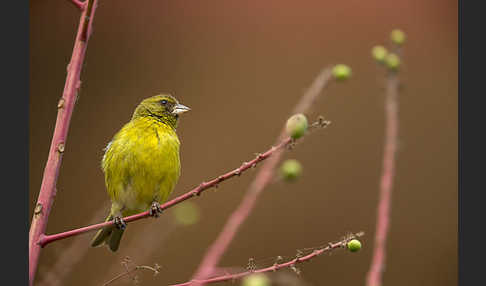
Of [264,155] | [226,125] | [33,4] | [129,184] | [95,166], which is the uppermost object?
[33,4]

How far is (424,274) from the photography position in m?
2.81

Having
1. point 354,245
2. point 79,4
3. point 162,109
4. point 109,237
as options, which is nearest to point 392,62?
point 354,245

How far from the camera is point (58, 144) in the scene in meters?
1.10

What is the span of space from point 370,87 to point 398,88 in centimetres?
149

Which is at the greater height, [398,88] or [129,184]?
[398,88]

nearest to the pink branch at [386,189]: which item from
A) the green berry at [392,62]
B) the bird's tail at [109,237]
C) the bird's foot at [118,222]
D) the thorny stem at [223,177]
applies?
the green berry at [392,62]

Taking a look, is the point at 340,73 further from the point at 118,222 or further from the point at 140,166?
the point at 140,166

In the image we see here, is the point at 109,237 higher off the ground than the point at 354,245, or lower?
higher

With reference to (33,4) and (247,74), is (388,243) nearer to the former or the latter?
(247,74)

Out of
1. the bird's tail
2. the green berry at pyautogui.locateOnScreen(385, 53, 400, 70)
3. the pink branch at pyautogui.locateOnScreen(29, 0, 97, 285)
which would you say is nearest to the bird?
the bird's tail

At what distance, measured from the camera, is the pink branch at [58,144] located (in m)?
1.07

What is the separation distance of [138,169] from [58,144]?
70 cm

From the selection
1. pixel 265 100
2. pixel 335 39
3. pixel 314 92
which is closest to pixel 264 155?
pixel 314 92

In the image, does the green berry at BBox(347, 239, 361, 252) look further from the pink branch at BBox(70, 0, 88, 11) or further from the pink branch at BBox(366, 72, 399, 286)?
the pink branch at BBox(70, 0, 88, 11)
